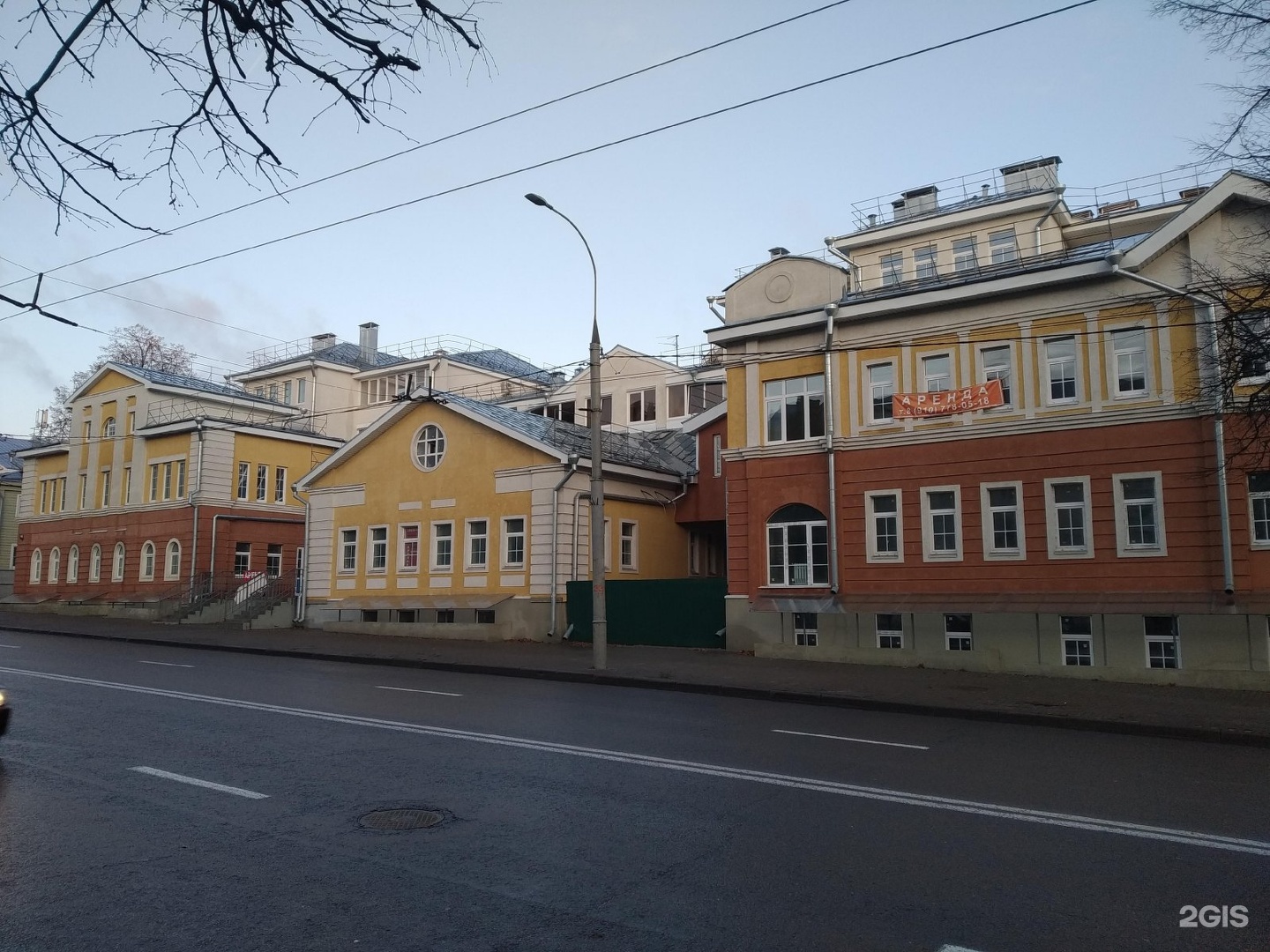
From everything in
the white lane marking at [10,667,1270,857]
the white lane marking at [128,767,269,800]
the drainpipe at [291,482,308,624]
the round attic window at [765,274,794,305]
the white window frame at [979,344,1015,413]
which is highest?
the round attic window at [765,274,794,305]

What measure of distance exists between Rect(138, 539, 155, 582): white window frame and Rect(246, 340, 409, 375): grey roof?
51.2ft

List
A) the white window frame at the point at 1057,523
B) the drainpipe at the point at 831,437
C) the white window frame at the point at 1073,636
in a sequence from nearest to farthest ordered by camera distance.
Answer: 1. the white window frame at the point at 1073,636
2. the white window frame at the point at 1057,523
3. the drainpipe at the point at 831,437

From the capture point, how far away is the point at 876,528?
22.9m

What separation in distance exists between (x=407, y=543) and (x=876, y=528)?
1587 centimetres

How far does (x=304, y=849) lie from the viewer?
620 centimetres

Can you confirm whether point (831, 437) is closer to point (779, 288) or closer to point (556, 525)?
point (779, 288)

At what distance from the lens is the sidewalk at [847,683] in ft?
45.3

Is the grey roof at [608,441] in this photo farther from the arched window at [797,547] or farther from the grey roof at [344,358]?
the grey roof at [344,358]

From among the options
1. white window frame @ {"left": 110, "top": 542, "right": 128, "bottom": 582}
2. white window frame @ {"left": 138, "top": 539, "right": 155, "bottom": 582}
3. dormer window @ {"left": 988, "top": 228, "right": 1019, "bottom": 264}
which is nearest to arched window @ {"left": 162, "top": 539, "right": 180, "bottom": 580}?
white window frame @ {"left": 138, "top": 539, "right": 155, "bottom": 582}

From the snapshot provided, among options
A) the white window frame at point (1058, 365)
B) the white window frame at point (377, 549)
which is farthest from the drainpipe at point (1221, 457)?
the white window frame at point (377, 549)

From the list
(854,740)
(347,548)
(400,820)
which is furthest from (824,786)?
(347,548)

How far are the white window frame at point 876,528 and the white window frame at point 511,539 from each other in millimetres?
10498

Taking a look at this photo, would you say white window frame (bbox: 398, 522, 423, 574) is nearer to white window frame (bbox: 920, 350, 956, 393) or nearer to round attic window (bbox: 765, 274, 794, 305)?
round attic window (bbox: 765, 274, 794, 305)

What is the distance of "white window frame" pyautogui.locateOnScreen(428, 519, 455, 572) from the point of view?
3023cm
